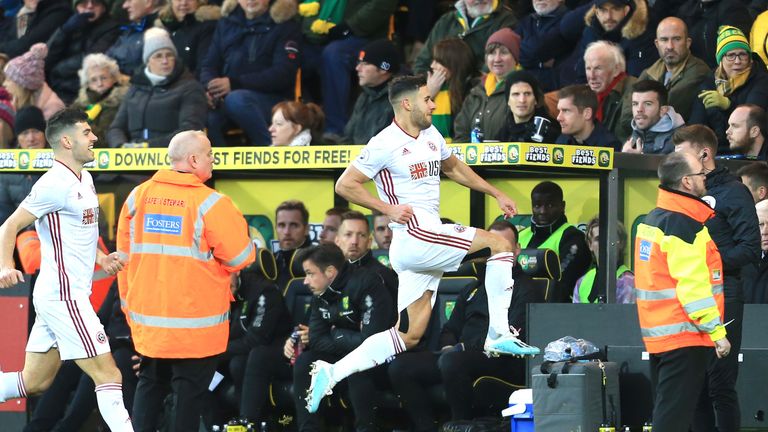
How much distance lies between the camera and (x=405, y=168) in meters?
9.82

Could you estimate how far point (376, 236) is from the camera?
1259 centimetres

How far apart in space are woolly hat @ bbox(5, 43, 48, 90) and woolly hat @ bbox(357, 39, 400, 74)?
3.98 m

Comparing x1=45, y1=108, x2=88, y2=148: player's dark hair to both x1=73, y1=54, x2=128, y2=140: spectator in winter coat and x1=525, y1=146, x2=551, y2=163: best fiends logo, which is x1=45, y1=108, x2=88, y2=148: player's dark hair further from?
x1=73, y1=54, x2=128, y2=140: spectator in winter coat

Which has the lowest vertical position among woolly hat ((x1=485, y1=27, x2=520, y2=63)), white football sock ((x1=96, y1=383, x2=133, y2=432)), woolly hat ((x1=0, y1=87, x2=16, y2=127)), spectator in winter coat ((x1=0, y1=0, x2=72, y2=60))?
white football sock ((x1=96, y1=383, x2=133, y2=432))

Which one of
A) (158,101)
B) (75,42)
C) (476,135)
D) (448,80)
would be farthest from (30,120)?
(476,135)

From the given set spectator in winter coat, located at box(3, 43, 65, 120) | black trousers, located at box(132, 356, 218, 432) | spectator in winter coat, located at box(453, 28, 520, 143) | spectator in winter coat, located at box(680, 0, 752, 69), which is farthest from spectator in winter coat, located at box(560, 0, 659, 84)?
spectator in winter coat, located at box(3, 43, 65, 120)

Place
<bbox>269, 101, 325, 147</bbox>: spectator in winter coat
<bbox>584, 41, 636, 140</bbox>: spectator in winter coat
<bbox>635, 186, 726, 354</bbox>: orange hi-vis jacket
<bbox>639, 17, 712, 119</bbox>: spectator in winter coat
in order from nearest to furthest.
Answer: <bbox>635, 186, 726, 354</bbox>: orange hi-vis jacket < <bbox>639, 17, 712, 119</bbox>: spectator in winter coat < <bbox>584, 41, 636, 140</bbox>: spectator in winter coat < <bbox>269, 101, 325, 147</bbox>: spectator in winter coat

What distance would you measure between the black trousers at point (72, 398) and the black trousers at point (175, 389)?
207 cm

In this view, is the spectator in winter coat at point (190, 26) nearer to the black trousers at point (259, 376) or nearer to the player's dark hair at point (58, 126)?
the black trousers at point (259, 376)

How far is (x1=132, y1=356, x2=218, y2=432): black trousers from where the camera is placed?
973 cm

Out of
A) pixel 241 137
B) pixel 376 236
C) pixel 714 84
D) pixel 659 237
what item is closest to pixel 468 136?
pixel 376 236

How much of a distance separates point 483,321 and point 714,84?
2.99 metres

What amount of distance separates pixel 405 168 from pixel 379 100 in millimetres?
3898

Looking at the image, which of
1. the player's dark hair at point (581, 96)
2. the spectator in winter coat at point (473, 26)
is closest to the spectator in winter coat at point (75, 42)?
the spectator in winter coat at point (473, 26)
